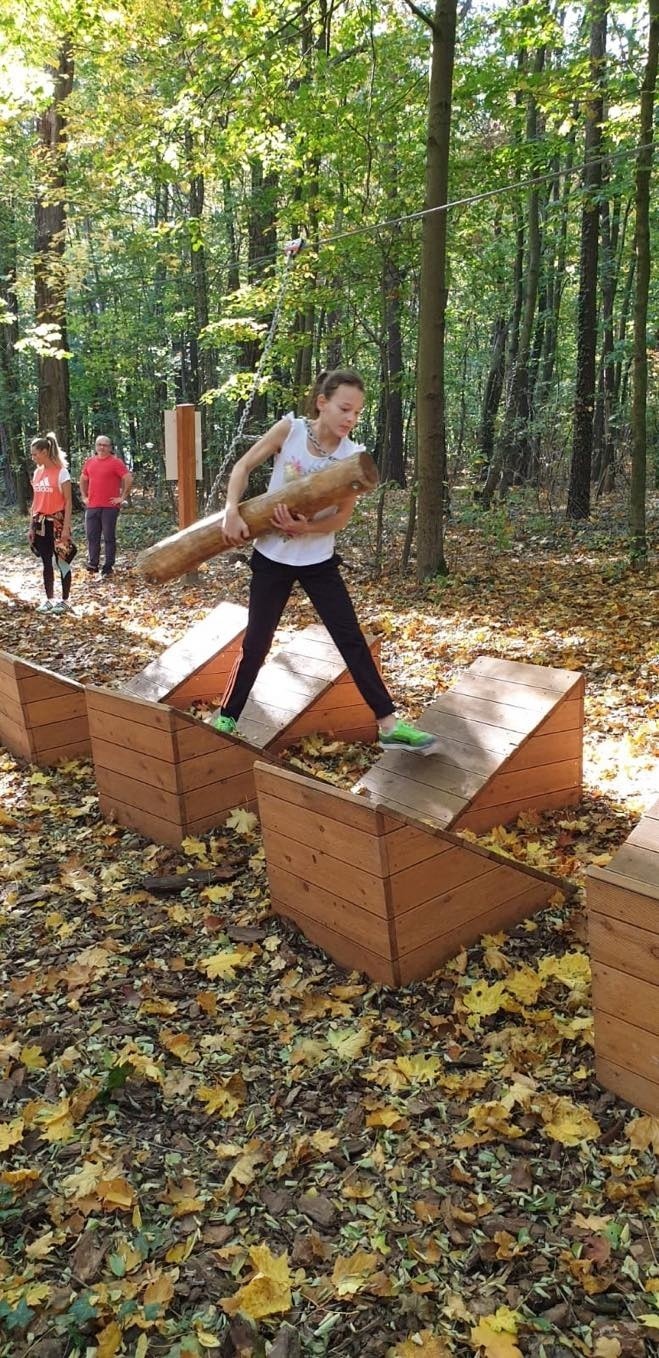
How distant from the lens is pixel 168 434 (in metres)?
9.94

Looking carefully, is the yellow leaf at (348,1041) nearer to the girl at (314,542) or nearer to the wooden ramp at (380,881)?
the wooden ramp at (380,881)

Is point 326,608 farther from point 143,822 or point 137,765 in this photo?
point 143,822

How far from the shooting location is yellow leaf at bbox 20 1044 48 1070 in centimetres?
292

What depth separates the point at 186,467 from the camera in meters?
9.87

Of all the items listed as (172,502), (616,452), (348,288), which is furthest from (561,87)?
(172,502)

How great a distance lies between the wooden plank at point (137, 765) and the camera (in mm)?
4242

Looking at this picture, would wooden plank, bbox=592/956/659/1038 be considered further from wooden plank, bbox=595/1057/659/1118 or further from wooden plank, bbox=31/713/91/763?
wooden plank, bbox=31/713/91/763

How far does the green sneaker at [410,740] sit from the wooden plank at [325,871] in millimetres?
869

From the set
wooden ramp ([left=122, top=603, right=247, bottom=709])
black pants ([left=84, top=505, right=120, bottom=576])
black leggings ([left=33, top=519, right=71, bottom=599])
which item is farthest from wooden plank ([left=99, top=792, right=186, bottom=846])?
black pants ([left=84, top=505, right=120, bottom=576])

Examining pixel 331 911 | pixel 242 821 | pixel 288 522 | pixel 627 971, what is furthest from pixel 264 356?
pixel 627 971

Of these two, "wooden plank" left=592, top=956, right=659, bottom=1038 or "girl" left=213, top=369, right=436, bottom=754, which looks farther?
"girl" left=213, top=369, right=436, bottom=754

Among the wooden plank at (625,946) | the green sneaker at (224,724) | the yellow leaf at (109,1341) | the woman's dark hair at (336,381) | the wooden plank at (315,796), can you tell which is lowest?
the yellow leaf at (109,1341)

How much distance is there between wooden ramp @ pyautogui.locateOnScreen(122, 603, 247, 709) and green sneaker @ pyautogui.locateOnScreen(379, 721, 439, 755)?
1880 mm

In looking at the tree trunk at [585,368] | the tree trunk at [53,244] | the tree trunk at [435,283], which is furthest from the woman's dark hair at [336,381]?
the tree trunk at [53,244]
